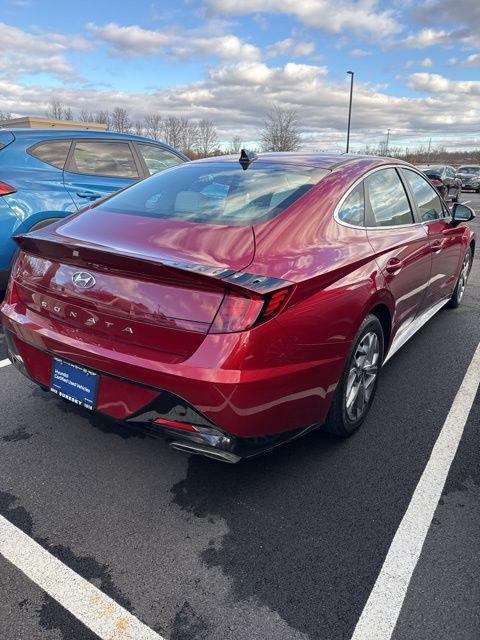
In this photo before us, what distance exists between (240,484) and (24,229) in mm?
3206

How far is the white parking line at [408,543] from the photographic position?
5.59 ft

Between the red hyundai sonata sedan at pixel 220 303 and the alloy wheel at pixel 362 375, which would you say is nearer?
the red hyundai sonata sedan at pixel 220 303

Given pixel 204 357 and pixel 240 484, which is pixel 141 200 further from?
pixel 240 484

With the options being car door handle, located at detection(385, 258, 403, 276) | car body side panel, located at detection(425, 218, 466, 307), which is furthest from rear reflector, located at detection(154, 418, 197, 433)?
car body side panel, located at detection(425, 218, 466, 307)

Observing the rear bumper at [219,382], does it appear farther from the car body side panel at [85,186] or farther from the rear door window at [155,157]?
the rear door window at [155,157]

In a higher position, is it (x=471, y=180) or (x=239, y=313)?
(x=471, y=180)

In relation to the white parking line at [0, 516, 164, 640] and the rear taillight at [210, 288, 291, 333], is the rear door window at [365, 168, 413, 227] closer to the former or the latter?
the rear taillight at [210, 288, 291, 333]

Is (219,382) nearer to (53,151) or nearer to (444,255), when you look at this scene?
(444,255)

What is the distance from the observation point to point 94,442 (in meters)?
2.71

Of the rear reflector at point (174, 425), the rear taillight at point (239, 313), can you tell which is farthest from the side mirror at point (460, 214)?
the rear reflector at point (174, 425)

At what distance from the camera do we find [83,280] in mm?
2180

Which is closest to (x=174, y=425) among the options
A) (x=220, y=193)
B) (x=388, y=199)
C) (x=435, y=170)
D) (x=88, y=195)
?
(x=220, y=193)

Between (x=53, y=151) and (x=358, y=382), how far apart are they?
390 cm

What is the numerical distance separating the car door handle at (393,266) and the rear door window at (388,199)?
236 millimetres
